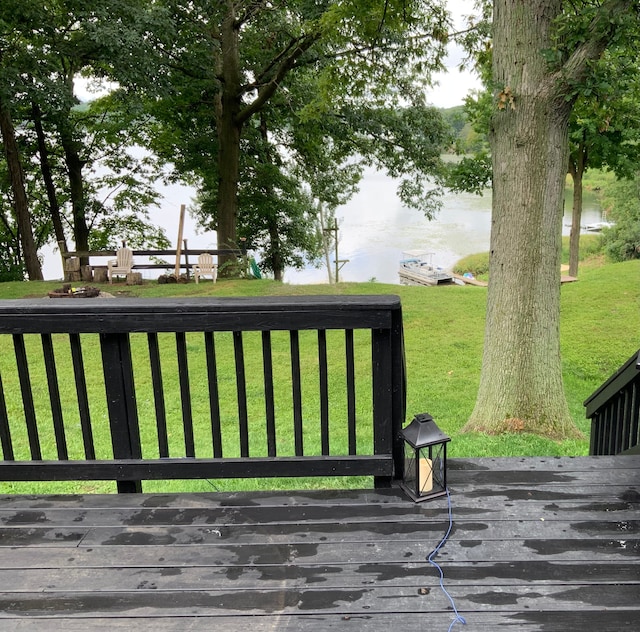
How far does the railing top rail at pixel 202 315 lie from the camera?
8.13ft

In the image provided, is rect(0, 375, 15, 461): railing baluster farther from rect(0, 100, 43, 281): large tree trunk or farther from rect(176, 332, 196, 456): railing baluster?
rect(0, 100, 43, 281): large tree trunk

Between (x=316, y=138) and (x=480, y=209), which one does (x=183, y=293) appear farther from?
(x=480, y=209)

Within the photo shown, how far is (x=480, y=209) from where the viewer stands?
50281 mm

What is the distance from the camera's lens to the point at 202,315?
8.20 feet

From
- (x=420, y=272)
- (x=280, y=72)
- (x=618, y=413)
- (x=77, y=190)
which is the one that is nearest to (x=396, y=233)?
(x=420, y=272)

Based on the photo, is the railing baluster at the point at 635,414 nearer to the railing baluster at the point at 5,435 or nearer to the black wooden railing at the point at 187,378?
the black wooden railing at the point at 187,378

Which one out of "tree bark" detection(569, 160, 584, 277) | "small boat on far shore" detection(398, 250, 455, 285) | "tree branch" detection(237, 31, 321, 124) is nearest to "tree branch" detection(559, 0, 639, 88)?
"tree branch" detection(237, 31, 321, 124)

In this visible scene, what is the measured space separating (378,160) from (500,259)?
11428mm

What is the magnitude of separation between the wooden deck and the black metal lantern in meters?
0.07

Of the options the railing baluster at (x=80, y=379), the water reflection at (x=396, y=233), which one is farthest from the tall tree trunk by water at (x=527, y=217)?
the water reflection at (x=396, y=233)

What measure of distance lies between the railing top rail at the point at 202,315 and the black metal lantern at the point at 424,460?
0.47 metres

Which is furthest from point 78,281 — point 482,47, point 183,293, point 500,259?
point 500,259

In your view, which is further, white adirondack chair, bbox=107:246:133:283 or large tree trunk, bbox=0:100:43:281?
large tree trunk, bbox=0:100:43:281

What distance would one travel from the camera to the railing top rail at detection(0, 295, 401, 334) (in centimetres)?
248
